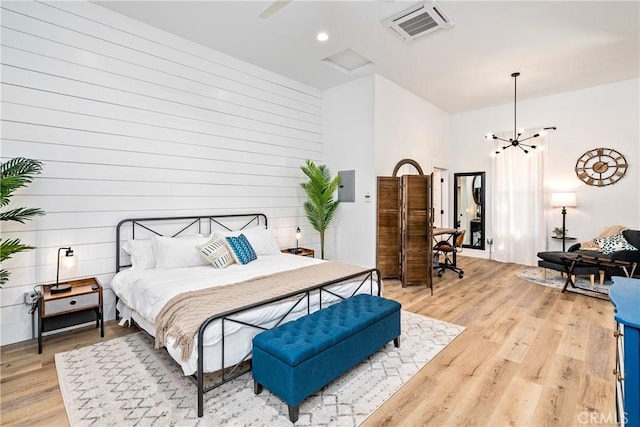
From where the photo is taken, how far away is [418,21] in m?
3.84

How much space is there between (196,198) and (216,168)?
555mm

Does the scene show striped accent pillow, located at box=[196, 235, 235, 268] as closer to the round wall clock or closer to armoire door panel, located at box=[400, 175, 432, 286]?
armoire door panel, located at box=[400, 175, 432, 286]

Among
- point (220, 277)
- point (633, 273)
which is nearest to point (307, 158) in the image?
point (220, 277)

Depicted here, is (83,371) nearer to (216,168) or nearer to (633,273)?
(216,168)

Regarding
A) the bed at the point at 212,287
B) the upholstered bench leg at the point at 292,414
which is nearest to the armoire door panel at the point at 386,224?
the bed at the point at 212,287

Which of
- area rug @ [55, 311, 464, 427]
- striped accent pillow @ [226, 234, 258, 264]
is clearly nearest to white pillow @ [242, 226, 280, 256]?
striped accent pillow @ [226, 234, 258, 264]

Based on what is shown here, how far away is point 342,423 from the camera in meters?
2.03

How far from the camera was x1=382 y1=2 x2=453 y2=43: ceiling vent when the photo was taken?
11.7 feet

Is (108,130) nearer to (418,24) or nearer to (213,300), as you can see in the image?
(213,300)

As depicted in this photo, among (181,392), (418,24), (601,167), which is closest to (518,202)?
(601,167)

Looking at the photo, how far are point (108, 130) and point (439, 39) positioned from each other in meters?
4.50

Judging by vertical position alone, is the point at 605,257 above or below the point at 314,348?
above

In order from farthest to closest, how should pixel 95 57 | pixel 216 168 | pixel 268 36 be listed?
pixel 216 168 < pixel 268 36 < pixel 95 57

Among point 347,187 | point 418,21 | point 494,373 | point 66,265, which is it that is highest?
point 418,21
